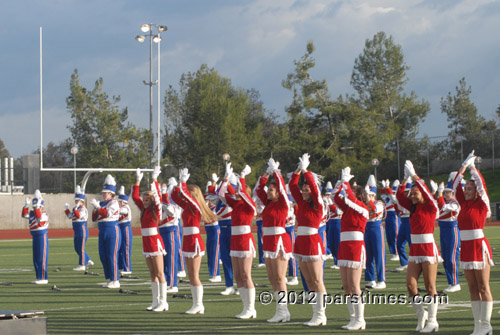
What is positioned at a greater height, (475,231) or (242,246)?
(475,231)

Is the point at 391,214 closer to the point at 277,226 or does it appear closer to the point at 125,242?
the point at 125,242

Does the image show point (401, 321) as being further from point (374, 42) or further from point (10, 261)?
point (374, 42)

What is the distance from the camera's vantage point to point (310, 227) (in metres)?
9.61

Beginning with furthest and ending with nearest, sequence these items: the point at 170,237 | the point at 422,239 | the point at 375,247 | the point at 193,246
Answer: the point at 170,237, the point at 375,247, the point at 193,246, the point at 422,239

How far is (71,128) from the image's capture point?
51.4 m

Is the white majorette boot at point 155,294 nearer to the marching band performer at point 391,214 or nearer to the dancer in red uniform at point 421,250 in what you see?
the dancer in red uniform at point 421,250

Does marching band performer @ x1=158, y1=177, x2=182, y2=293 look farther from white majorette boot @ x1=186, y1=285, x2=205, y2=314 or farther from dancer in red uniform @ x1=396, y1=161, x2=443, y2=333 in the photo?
dancer in red uniform @ x1=396, y1=161, x2=443, y2=333

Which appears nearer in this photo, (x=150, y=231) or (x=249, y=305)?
(x=249, y=305)

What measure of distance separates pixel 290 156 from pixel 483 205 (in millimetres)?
47002

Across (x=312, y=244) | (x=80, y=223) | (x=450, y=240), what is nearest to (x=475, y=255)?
(x=312, y=244)

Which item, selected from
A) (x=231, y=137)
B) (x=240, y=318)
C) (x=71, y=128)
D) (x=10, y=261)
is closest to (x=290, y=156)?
(x=231, y=137)

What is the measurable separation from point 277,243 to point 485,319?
108 inches

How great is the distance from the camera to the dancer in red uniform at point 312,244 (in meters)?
9.45

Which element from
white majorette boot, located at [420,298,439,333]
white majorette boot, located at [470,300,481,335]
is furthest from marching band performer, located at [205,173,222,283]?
white majorette boot, located at [470,300,481,335]
